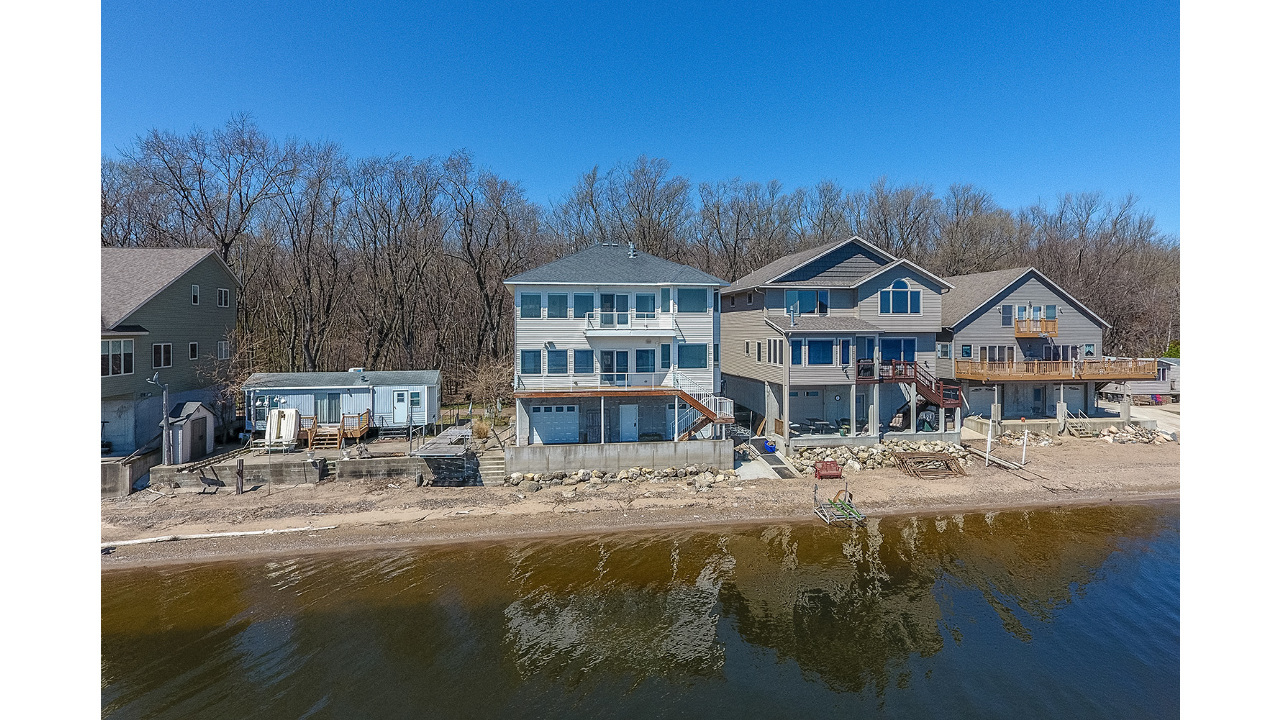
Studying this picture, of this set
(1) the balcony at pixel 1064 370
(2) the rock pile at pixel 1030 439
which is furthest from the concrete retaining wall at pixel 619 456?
(2) the rock pile at pixel 1030 439

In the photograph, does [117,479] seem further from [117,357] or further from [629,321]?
[629,321]

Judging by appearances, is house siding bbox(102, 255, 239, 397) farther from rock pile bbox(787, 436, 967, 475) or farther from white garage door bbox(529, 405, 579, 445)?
rock pile bbox(787, 436, 967, 475)

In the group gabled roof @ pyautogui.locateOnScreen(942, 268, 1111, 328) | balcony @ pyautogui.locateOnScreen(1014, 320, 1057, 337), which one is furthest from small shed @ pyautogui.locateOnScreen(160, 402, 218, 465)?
balcony @ pyautogui.locateOnScreen(1014, 320, 1057, 337)

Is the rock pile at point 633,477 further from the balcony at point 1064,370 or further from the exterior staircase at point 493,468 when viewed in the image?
the balcony at point 1064,370

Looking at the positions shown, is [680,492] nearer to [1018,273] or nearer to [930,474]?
[930,474]

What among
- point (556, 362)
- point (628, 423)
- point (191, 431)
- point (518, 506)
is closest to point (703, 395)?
point (628, 423)

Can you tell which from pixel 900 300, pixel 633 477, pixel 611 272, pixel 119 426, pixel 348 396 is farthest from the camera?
pixel 900 300

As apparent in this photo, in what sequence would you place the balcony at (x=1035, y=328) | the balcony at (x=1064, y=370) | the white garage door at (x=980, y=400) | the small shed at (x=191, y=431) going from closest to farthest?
the small shed at (x=191, y=431) → the balcony at (x=1064, y=370) → the balcony at (x=1035, y=328) → the white garage door at (x=980, y=400)
